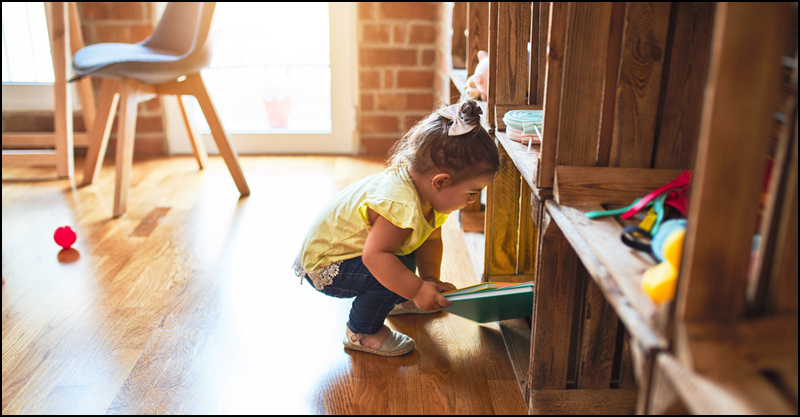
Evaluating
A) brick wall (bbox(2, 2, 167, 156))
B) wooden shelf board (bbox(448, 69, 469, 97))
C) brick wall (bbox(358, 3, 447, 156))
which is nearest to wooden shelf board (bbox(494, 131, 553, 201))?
wooden shelf board (bbox(448, 69, 469, 97))

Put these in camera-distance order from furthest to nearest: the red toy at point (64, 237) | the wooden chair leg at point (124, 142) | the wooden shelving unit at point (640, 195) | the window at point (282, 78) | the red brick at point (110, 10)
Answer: the window at point (282, 78) → the red brick at point (110, 10) → the wooden chair leg at point (124, 142) → the red toy at point (64, 237) → the wooden shelving unit at point (640, 195)

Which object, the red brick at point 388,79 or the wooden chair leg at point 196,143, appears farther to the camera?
the red brick at point 388,79

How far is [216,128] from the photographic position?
7.82 ft

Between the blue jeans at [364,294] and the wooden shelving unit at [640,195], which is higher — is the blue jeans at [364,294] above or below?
below

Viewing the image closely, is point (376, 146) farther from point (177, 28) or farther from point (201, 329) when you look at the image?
point (201, 329)

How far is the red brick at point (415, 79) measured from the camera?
9.82 feet

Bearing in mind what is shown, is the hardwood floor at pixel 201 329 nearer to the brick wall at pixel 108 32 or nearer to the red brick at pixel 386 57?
the brick wall at pixel 108 32

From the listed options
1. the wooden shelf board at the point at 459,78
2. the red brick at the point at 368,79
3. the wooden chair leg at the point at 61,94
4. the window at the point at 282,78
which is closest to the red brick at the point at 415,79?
the red brick at the point at 368,79

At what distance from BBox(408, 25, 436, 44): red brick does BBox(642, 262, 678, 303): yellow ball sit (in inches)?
94.0

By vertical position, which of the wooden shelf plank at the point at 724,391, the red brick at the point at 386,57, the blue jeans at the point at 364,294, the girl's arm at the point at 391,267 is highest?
the red brick at the point at 386,57

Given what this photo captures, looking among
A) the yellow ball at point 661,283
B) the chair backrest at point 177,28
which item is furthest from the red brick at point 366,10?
the yellow ball at point 661,283

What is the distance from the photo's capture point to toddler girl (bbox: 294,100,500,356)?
1.21 meters

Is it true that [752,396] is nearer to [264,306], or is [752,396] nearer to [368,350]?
[368,350]

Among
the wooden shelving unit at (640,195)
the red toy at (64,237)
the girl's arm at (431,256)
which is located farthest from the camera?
the red toy at (64,237)
